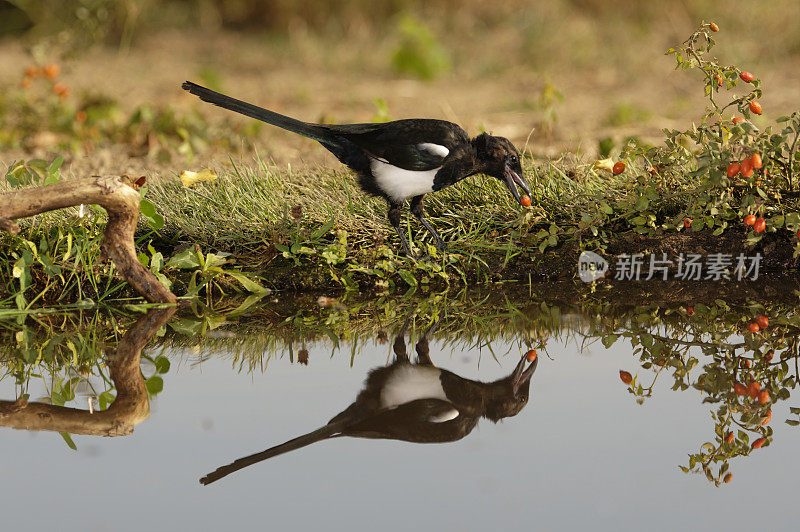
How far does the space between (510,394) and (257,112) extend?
5.63 feet

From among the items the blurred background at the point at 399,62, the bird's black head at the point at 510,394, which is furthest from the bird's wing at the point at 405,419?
the blurred background at the point at 399,62

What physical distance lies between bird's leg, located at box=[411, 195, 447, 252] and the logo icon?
631 millimetres

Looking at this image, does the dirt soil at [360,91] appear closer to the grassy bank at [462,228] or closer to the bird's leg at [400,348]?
the grassy bank at [462,228]

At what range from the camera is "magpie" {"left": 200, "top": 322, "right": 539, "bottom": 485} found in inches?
105

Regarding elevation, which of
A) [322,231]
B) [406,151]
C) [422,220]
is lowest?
[322,231]

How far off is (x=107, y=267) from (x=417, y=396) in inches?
70.7

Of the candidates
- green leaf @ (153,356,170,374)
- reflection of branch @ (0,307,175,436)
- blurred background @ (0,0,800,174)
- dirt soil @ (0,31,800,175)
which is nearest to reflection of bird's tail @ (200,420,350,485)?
reflection of branch @ (0,307,175,436)

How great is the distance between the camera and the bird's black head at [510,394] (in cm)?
287

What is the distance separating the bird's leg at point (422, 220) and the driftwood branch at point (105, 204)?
1.20 metres

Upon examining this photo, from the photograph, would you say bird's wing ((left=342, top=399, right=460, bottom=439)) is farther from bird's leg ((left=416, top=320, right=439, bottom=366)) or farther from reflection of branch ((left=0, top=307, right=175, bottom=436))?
reflection of branch ((left=0, top=307, right=175, bottom=436))

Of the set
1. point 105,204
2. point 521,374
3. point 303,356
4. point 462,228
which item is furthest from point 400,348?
point 105,204

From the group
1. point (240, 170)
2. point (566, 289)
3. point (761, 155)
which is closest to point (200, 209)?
point (240, 170)

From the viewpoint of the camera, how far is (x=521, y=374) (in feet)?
10.5

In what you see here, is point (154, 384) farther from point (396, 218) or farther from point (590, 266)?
point (590, 266)
